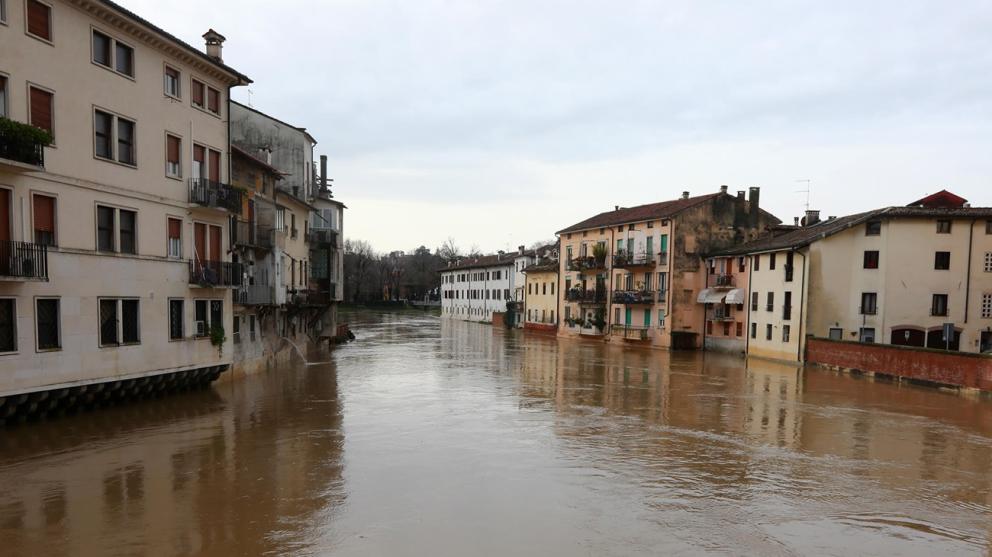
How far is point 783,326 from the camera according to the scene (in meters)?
37.6

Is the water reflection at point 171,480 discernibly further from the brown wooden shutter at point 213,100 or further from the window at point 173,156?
the brown wooden shutter at point 213,100

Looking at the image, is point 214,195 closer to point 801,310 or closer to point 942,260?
point 801,310

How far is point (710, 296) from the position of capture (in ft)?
149

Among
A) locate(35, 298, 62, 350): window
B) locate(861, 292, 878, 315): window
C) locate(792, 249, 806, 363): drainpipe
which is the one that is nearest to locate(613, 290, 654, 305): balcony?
locate(792, 249, 806, 363): drainpipe

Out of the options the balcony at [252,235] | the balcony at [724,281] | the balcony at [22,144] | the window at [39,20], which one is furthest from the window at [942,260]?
the window at [39,20]

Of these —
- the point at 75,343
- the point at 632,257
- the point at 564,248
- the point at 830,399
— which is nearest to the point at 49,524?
the point at 75,343

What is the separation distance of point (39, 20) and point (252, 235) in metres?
12.0

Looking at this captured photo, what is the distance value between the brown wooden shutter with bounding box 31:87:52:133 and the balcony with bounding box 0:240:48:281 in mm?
3447

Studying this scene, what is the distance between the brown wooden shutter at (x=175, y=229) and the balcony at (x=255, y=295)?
452cm

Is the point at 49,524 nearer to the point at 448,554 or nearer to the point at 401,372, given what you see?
the point at 448,554

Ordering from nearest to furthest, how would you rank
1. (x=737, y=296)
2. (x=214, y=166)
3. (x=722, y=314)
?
(x=214, y=166)
(x=737, y=296)
(x=722, y=314)

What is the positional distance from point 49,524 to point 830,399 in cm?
2589

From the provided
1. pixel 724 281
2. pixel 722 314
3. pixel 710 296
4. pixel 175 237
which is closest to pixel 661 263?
pixel 710 296

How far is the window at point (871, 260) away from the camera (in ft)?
115
